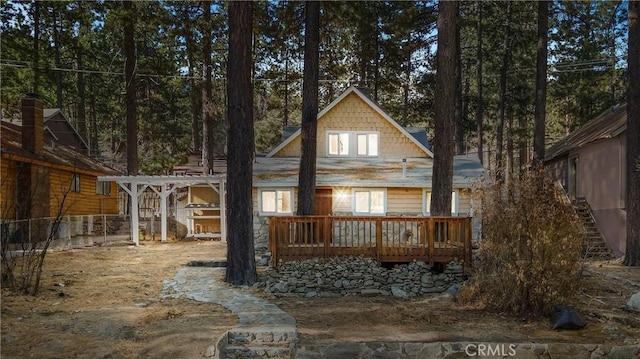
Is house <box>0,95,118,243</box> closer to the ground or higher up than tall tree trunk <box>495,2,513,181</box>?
closer to the ground

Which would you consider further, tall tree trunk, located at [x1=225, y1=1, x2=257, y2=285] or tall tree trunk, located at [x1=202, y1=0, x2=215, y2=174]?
tall tree trunk, located at [x1=202, y1=0, x2=215, y2=174]

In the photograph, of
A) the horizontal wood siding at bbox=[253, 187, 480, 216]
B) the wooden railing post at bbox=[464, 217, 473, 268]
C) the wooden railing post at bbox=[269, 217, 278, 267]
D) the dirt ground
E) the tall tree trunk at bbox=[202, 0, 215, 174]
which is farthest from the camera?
the tall tree trunk at bbox=[202, 0, 215, 174]

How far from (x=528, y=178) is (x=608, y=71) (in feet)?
72.3

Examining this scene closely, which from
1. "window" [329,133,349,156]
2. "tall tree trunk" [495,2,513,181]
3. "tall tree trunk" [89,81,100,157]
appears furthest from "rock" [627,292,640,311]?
"tall tree trunk" [89,81,100,157]

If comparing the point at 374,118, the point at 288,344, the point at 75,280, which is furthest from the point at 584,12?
the point at 75,280

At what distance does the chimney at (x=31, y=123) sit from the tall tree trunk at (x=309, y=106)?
1116 centimetres


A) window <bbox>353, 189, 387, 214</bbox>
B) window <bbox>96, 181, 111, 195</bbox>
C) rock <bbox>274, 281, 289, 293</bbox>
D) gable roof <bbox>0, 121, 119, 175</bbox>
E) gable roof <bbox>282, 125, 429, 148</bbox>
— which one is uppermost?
gable roof <bbox>282, 125, 429, 148</bbox>

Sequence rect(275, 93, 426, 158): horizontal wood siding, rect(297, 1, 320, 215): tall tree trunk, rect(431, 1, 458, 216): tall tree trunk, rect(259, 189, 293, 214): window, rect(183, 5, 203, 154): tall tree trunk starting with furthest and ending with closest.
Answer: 1. rect(183, 5, 203, 154): tall tree trunk
2. rect(275, 93, 426, 158): horizontal wood siding
3. rect(259, 189, 293, 214): window
4. rect(297, 1, 320, 215): tall tree trunk
5. rect(431, 1, 458, 216): tall tree trunk

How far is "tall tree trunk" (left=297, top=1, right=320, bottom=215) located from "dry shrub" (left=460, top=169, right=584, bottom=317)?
22.7 feet

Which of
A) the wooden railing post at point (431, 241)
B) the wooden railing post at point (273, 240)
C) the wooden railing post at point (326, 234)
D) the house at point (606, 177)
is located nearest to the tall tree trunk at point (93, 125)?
the wooden railing post at point (273, 240)

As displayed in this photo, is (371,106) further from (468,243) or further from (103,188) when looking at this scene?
(103,188)

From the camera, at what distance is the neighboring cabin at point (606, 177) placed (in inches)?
575

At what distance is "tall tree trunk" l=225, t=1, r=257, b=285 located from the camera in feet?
32.9

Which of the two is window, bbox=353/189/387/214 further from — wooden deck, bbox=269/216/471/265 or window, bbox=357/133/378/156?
wooden deck, bbox=269/216/471/265
